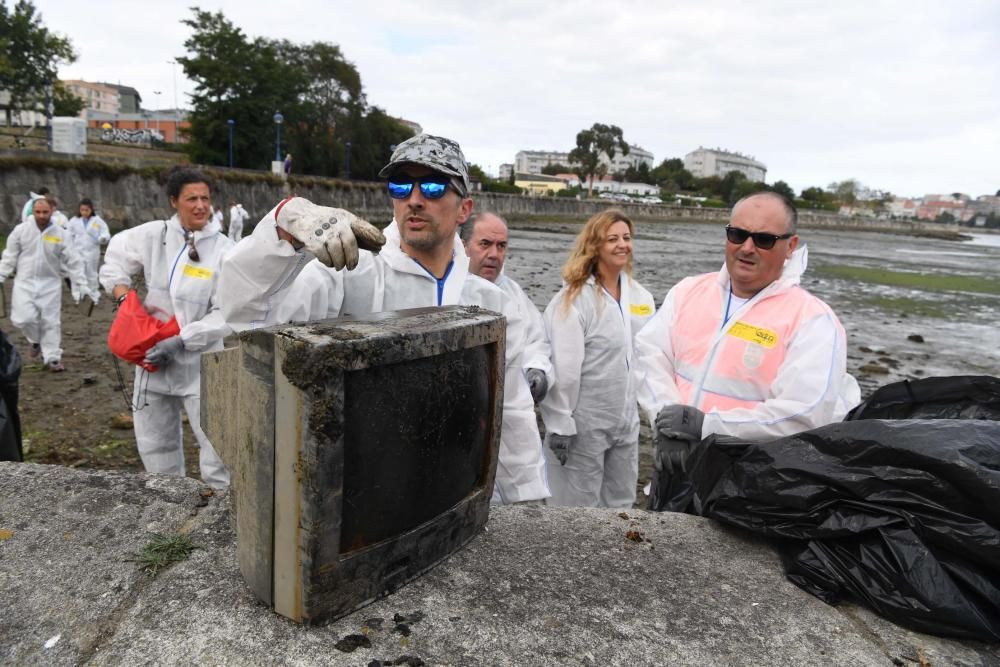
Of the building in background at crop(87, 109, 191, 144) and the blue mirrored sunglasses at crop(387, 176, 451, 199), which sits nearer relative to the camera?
the blue mirrored sunglasses at crop(387, 176, 451, 199)

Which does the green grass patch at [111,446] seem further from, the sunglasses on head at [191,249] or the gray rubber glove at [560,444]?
the gray rubber glove at [560,444]

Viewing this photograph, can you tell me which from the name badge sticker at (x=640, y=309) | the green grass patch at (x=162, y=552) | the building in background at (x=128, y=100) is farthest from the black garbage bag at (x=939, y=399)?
the building in background at (x=128, y=100)

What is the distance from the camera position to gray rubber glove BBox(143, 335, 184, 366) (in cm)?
373

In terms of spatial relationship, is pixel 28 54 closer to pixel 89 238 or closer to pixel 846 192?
pixel 89 238

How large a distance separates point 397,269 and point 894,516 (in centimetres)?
168

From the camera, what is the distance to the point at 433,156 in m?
2.15

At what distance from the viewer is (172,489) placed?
1.93 m

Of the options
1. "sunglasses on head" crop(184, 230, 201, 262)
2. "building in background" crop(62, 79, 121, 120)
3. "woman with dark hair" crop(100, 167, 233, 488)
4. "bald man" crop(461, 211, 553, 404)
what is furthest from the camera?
"building in background" crop(62, 79, 121, 120)

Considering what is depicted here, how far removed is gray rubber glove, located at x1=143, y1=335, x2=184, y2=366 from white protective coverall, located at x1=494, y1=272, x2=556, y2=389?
191cm

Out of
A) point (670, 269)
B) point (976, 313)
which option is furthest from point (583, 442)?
point (670, 269)

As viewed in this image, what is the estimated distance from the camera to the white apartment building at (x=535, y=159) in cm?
16620

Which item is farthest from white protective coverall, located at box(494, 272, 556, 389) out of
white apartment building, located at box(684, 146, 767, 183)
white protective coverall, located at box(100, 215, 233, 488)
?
white apartment building, located at box(684, 146, 767, 183)

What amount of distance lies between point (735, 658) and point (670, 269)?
21.4 metres

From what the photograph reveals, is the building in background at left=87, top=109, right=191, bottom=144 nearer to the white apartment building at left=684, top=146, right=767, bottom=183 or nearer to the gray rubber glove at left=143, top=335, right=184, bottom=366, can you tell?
the gray rubber glove at left=143, top=335, right=184, bottom=366
